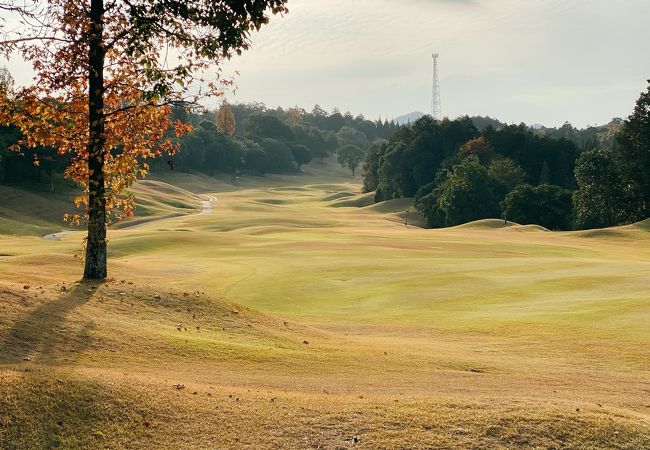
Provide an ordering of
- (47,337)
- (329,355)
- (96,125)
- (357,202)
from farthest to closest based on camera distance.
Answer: (357,202) → (96,125) → (329,355) → (47,337)

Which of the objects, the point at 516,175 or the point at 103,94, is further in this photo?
the point at 516,175

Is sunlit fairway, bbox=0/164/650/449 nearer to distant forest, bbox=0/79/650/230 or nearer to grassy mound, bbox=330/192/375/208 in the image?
distant forest, bbox=0/79/650/230

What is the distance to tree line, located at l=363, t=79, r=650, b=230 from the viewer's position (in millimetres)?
96750

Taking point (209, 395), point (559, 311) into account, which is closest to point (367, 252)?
point (559, 311)

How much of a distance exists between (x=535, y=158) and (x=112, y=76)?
11868 centimetres

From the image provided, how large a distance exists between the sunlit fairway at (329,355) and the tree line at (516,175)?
56814 millimetres

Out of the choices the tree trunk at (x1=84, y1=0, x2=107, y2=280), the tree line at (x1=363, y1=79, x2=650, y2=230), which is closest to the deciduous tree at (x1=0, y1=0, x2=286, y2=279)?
the tree trunk at (x1=84, y1=0, x2=107, y2=280)

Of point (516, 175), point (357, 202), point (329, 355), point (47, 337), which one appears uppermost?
point (516, 175)

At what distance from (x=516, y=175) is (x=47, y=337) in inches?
4355

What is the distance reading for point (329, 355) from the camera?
20047mm

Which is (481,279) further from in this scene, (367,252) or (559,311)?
(367,252)

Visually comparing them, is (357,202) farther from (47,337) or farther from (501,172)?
(47,337)

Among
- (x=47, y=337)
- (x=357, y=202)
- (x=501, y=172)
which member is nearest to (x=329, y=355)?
(x=47, y=337)

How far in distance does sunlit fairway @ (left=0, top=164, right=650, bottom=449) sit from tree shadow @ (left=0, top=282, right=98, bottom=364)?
0.06 metres
